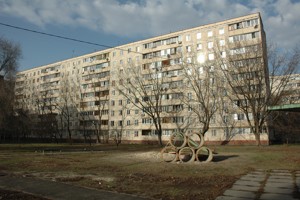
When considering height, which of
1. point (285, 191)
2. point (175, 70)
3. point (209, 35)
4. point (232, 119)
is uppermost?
point (209, 35)

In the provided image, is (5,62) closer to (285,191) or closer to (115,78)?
(115,78)

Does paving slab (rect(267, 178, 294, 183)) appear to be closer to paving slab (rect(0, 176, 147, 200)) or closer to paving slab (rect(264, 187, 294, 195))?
paving slab (rect(264, 187, 294, 195))

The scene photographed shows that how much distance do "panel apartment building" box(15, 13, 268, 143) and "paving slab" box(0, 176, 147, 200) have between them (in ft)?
108

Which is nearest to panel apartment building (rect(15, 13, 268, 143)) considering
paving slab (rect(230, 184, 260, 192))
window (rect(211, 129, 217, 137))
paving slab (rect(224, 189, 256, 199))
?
window (rect(211, 129, 217, 137))

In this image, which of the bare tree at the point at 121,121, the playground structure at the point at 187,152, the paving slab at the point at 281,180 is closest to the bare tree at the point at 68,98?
the bare tree at the point at 121,121

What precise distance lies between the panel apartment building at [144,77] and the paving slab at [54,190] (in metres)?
33.0

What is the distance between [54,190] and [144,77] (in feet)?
169

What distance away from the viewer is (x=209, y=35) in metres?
52.8

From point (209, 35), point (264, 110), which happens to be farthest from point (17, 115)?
point (264, 110)

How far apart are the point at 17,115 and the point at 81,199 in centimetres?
6151

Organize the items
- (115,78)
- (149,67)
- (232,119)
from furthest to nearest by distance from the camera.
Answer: (115,78) < (149,67) < (232,119)

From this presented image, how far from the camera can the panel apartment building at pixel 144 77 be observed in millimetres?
48231

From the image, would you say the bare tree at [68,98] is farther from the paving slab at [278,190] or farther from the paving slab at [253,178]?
the paving slab at [278,190]

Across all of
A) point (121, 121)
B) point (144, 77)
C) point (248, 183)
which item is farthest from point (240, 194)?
point (121, 121)
